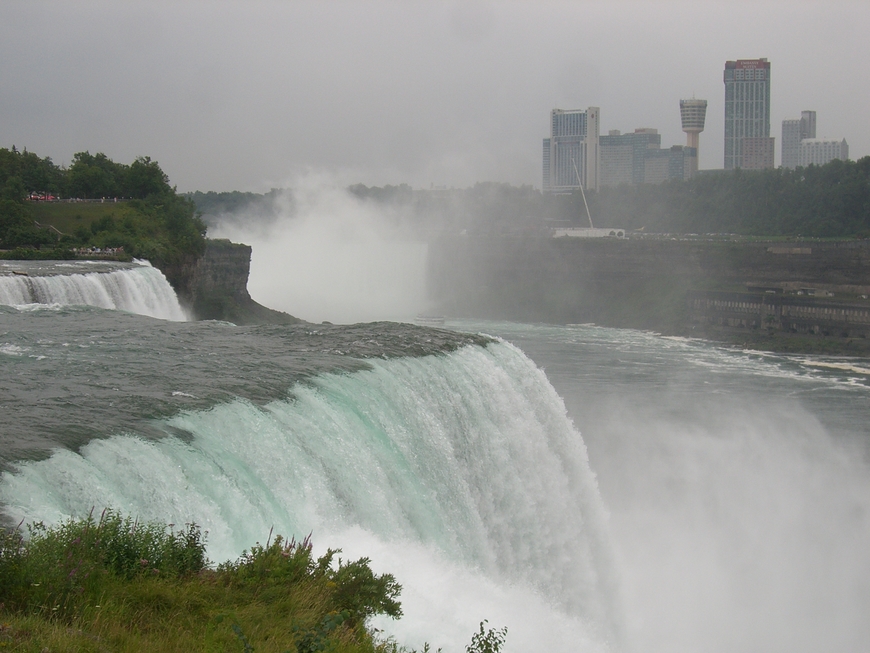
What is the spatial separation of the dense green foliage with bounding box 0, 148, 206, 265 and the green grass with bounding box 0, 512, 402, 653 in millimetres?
27920

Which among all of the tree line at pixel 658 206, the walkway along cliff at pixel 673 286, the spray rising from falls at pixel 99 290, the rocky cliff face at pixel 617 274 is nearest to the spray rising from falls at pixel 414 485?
the spray rising from falls at pixel 99 290

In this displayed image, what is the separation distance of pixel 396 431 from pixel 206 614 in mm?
6799

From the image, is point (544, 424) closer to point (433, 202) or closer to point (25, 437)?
point (25, 437)

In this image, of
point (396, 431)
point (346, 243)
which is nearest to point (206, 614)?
point (396, 431)

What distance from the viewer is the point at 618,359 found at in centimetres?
5003

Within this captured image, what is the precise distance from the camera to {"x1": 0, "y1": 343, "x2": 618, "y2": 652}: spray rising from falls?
9.20m

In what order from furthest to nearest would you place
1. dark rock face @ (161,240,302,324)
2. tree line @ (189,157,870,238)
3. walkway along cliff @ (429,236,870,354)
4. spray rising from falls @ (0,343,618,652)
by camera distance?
tree line @ (189,157,870,238), walkway along cliff @ (429,236,870,354), dark rock face @ (161,240,302,324), spray rising from falls @ (0,343,618,652)

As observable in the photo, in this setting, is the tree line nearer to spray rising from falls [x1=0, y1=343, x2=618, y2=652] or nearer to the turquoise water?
the turquoise water

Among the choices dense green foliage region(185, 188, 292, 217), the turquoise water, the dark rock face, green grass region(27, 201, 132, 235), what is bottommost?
the turquoise water

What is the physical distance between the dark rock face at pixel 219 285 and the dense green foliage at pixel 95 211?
818mm

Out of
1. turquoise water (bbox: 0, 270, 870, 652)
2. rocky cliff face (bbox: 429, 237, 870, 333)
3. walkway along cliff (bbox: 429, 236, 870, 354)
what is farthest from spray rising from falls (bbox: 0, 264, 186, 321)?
rocky cliff face (bbox: 429, 237, 870, 333)

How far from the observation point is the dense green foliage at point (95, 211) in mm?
35812

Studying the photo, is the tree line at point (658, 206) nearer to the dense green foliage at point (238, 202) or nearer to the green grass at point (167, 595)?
the dense green foliage at point (238, 202)

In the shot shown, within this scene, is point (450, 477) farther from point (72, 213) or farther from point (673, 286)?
point (673, 286)
